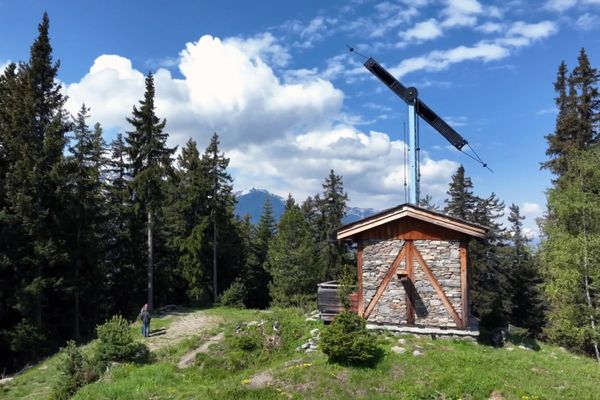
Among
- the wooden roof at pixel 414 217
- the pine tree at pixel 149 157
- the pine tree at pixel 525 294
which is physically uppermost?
the pine tree at pixel 149 157

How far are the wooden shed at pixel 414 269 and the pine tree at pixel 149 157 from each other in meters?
21.5

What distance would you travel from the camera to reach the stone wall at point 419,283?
62.6ft

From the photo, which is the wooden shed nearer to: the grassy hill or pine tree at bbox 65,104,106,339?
the grassy hill

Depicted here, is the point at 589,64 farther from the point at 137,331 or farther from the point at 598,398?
the point at 137,331

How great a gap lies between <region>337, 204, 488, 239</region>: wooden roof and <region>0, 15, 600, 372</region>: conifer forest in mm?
2001

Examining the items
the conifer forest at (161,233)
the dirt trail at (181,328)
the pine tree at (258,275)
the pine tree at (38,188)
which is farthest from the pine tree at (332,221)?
the pine tree at (38,188)

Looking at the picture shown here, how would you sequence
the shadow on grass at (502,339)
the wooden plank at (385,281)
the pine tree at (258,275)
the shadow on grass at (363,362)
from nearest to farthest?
the shadow on grass at (363,362)
the wooden plank at (385,281)
the shadow on grass at (502,339)
the pine tree at (258,275)

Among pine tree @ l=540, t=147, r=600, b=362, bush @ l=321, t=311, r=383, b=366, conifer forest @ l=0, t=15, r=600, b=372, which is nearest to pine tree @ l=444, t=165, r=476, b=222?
conifer forest @ l=0, t=15, r=600, b=372

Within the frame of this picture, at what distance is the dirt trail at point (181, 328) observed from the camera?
25203mm

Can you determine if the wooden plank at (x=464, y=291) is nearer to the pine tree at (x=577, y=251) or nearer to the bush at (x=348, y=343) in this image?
the bush at (x=348, y=343)

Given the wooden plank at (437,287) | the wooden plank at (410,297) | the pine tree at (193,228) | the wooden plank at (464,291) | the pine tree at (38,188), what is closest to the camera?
the wooden plank at (464,291)

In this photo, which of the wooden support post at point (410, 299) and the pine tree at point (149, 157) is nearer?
the wooden support post at point (410, 299)

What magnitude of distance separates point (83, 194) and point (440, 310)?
1067 inches

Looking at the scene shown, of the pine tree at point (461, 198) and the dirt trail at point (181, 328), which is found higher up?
the pine tree at point (461, 198)
